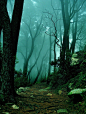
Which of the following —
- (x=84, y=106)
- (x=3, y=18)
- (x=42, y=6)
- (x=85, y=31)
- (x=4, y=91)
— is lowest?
(x=84, y=106)

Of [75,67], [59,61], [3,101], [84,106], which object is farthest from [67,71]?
[3,101]

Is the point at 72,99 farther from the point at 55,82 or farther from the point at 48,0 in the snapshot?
the point at 48,0

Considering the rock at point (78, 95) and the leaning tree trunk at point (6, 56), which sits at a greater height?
the leaning tree trunk at point (6, 56)

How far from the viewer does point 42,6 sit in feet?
57.9

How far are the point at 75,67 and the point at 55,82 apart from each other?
168 centimetres

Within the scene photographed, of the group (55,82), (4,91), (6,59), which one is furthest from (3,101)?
(55,82)

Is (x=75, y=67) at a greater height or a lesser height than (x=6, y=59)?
lesser

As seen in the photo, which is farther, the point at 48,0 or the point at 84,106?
the point at 48,0

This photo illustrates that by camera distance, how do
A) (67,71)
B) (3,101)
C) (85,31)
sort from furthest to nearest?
(85,31)
(67,71)
(3,101)

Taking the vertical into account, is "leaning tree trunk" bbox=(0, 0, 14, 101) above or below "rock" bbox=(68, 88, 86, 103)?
above

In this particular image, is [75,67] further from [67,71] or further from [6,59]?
[6,59]

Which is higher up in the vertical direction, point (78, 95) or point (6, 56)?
point (6, 56)

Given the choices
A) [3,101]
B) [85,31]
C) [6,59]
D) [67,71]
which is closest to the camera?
[3,101]

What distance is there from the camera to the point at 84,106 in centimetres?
282
